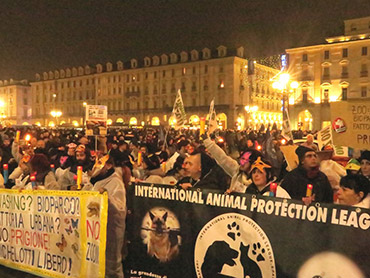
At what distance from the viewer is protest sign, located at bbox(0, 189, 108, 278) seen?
190 inches

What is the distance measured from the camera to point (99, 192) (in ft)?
Result: 15.8

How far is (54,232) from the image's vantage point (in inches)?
204

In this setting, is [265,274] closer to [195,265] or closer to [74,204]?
[195,265]

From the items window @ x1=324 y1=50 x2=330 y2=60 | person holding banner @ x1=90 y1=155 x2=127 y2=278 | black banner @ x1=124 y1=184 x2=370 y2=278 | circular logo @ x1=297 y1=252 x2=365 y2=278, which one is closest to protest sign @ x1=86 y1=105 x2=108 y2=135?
person holding banner @ x1=90 y1=155 x2=127 y2=278

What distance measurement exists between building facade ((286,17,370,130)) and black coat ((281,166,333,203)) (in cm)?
5835

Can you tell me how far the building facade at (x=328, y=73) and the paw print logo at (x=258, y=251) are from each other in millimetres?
59679

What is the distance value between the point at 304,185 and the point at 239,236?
1.25 meters

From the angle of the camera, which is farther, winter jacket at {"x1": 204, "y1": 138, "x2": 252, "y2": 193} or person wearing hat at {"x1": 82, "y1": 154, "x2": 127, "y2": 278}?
winter jacket at {"x1": 204, "y1": 138, "x2": 252, "y2": 193}

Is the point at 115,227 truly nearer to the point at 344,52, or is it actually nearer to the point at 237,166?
the point at 237,166

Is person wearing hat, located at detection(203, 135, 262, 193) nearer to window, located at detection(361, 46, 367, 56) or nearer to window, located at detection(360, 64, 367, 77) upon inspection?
window, located at detection(360, 64, 367, 77)

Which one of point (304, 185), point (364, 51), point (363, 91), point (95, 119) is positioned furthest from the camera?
point (363, 91)

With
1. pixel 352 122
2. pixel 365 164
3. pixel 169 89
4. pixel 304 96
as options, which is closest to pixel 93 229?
pixel 352 122

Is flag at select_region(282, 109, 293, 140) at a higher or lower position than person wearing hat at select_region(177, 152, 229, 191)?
higher

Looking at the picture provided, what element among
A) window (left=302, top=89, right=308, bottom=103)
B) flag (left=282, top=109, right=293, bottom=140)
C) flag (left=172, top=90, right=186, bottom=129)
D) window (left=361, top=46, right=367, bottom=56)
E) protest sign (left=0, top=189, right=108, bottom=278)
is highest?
window (left=361, top=46, right=367, bottom=56)
